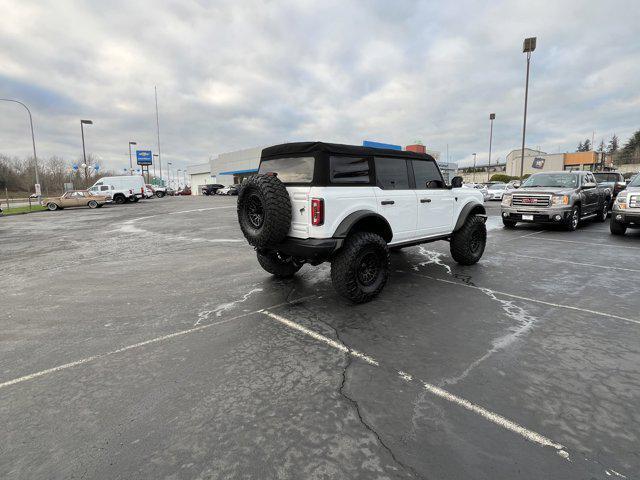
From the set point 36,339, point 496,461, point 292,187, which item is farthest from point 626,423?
point 36,339

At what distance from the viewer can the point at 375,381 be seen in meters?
2.86

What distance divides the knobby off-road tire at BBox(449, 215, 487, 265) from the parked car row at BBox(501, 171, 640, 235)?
17.3 feet

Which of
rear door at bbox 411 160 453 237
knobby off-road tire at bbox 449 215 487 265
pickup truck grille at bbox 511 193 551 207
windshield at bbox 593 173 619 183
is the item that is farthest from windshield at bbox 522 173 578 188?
rear door at bbox 411 160 453 237

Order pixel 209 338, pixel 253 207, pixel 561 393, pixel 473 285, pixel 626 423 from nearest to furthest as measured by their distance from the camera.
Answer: pixel 626 423 → pixel 561 393 → pixel 209 338 → pixel 253 207 → pixel 473 285

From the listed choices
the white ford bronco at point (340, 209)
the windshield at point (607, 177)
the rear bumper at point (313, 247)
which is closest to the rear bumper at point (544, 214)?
the white ford bronco at point (340, 209)

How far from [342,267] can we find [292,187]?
4.10 ft

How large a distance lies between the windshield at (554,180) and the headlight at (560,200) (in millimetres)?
920

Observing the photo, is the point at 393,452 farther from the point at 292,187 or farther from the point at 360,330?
the point at 292,187

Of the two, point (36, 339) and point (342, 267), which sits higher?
point (342, 267)

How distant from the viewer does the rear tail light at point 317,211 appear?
4.22 m

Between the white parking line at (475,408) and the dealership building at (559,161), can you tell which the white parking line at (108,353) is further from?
the dealership building at (559,161)

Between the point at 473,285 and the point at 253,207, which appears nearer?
the point at 253,207

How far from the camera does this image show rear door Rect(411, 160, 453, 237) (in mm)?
5680

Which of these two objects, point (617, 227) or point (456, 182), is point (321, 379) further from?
point (617, 227)
